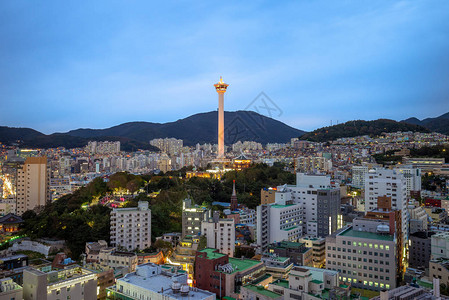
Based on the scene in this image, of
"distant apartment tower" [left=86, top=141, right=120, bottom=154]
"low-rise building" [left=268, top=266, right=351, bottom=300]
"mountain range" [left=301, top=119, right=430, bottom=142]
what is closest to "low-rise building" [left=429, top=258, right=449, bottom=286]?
"low-rise building" [left=268, top=266, right=351, bottom=300]

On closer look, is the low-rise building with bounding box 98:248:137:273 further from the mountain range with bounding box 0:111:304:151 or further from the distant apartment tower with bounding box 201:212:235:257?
the mountain range with bounding box 0:111:304:151

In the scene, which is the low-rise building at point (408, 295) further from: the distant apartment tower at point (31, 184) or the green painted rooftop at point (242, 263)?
the distant apartment tower at point (31, 184)

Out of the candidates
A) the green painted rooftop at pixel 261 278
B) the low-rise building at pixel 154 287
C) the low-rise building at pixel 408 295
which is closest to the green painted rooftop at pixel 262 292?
the green painted rooftop at pixel 261 278

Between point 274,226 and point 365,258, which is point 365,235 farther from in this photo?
point 274,226

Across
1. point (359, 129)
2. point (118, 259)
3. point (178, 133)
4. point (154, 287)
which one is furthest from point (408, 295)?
point (178, 133)

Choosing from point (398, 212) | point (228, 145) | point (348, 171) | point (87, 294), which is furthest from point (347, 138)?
point (87, 294)

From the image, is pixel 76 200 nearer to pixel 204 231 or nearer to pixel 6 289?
pixel 204 231

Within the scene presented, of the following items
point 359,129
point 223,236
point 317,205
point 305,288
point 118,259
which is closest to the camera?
point 305,288
